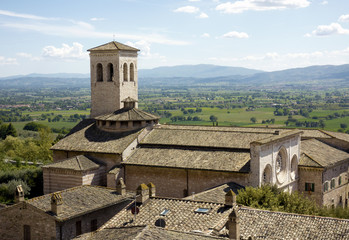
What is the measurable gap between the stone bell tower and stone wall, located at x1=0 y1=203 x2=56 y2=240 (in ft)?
55.2

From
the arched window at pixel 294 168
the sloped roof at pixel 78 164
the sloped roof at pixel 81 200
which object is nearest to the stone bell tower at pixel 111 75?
the sloped roof at pixel 78 164

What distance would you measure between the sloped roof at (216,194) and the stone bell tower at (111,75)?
45.9 feet

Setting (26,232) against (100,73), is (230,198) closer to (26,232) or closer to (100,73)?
(26,232)

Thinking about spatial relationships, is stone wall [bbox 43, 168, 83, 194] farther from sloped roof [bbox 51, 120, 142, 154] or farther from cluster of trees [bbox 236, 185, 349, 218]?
cluster of trees [bbox 236, 185, 349, 218]

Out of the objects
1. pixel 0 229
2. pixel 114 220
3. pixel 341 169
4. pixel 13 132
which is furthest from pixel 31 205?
pixel 13 132

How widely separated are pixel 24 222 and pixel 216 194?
1133 centimetres

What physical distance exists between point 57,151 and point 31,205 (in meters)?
13.1

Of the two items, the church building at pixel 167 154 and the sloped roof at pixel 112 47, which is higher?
the sloped roof at pixel 112 47

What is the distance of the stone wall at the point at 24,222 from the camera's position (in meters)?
24.8

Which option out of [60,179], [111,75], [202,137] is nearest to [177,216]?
[202,137]

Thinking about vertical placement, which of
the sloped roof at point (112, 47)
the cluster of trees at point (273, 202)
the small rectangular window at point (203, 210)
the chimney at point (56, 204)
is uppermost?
the sloped roof at point (112, 47)

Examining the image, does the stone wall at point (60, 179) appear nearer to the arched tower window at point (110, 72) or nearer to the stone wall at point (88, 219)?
the stone wall at point (88, 219)

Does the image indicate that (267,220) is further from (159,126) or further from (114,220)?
(159,126)

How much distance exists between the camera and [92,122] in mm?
40812
